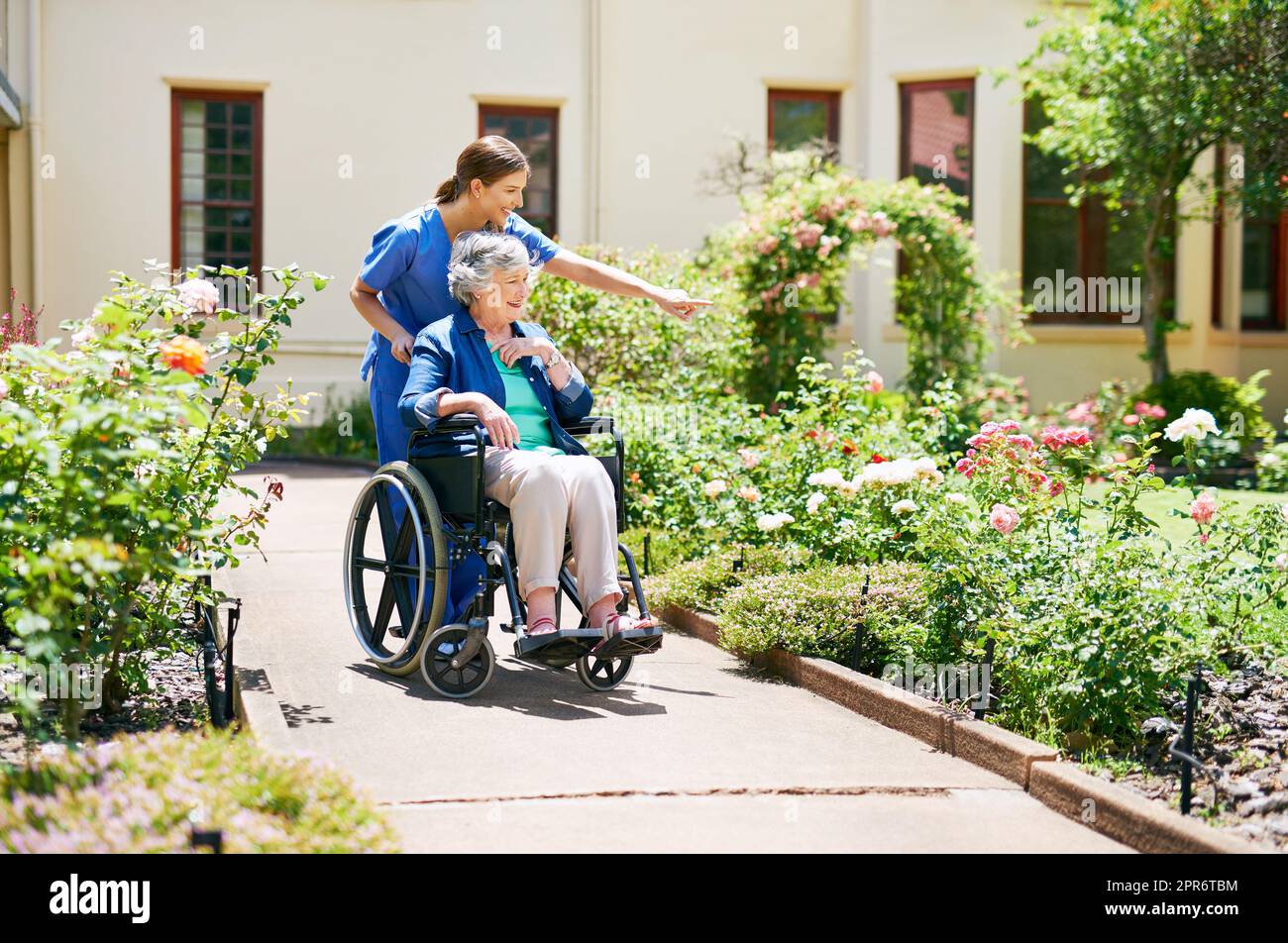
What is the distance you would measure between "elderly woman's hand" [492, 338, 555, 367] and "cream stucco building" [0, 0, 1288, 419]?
9.57 m

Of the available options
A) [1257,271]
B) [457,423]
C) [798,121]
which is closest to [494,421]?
[457,423]

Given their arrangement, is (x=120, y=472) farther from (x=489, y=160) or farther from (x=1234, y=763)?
(x=1234, y=763)

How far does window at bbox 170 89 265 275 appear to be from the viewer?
47.3 ft

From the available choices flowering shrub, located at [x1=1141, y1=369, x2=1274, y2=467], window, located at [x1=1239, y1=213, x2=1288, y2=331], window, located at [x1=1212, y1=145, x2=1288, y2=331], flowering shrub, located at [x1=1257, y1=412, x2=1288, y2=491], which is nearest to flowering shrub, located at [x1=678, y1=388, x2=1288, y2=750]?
flowering shrub, located at [x1=1257, y1=412, x2=1288, y2=491]

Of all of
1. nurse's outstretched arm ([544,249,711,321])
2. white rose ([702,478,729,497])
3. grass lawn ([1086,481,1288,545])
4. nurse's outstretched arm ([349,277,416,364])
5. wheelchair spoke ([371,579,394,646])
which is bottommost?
wheelchair spoke ([371,579,394,646])

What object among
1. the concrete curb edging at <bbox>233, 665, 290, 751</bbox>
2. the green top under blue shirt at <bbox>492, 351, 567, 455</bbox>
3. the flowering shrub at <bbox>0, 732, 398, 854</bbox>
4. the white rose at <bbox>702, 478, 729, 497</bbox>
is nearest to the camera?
the flowering shrub at <bbox>0, 732, 398, 854</bbox>

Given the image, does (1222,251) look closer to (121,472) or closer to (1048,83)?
(1048,83)

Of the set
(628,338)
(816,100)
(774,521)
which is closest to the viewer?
(774,521)

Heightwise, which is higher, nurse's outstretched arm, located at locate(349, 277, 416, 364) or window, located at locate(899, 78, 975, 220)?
window, located at locate(899, 78, 975, 220)

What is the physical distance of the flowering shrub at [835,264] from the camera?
12.2m

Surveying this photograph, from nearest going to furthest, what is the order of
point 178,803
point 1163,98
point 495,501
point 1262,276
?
point 178,803 → point 495,501 → point 1163,98 → point 1262,276

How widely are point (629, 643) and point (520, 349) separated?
1094mm

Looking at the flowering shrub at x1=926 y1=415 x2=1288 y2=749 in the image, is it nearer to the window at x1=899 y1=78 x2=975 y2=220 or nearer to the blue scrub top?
the blue scrub top

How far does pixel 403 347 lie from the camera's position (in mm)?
4996
